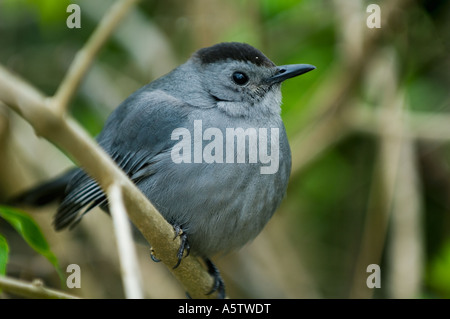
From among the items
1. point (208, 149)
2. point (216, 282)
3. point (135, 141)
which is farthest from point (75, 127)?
point (216, 282)

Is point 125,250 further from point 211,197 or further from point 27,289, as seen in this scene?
point 211,197

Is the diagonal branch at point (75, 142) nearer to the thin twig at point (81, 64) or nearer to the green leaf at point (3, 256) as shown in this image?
the thin twig at point (81, 64)

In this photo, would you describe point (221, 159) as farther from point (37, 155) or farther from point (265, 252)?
point (37, 155)

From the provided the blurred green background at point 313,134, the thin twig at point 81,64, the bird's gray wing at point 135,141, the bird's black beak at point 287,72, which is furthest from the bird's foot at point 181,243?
the blurred green background at point 313,134

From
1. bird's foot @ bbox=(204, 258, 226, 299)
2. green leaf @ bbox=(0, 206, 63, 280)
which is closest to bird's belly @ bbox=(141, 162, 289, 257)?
bird's foot @ bbox=(204, 258, 226, 299)
